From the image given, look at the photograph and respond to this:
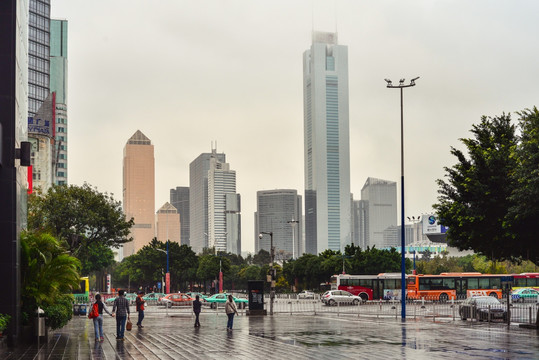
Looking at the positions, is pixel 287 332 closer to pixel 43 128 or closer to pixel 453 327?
pixel 453 327

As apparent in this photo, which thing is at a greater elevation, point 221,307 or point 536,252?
point 536,252

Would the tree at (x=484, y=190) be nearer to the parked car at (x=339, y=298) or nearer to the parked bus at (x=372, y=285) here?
the parked car at (x=339, y=298)

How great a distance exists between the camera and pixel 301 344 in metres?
22.3

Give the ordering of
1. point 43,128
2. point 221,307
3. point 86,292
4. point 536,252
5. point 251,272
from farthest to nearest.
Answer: point 251,272 → point 43,128 → point 86,292 → point 221,307 → point 536,252

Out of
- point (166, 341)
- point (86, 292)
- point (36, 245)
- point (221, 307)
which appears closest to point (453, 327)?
point (166, 341)

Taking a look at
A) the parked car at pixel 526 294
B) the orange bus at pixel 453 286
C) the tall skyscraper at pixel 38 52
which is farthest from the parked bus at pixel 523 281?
the tall skyscraper at pixel 38 52

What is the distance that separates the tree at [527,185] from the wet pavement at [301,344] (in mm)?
4335

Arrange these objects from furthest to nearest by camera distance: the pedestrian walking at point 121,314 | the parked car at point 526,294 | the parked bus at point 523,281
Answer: the parked bus at point 523,281 < the parked car at point 526,294 < the pedestrian walking at point 121,314

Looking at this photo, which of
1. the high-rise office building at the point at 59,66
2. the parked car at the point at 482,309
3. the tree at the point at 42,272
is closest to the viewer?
the tree at the point at 42,272

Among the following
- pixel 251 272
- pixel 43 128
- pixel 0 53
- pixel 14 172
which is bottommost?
pixel 251 272

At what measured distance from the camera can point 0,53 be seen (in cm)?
2295

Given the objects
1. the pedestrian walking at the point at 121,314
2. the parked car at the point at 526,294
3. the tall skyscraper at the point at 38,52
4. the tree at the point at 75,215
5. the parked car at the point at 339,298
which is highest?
the tall skyscraper at the point at 38,52

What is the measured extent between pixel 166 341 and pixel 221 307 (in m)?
37.4

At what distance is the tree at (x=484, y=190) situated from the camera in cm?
3086
